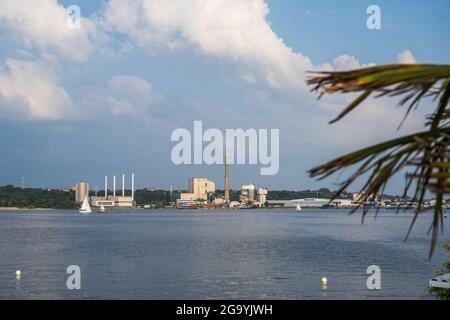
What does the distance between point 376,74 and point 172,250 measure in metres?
56.9

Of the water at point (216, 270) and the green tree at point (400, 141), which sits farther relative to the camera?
the water at point (216, 270)

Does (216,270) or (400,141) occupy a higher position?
(400,141)

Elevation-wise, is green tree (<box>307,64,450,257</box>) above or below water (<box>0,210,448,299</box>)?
above

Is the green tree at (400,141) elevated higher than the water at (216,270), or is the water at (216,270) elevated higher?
the green tree at (400,141)

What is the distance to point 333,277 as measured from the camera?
1527 inches

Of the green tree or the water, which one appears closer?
the green tree

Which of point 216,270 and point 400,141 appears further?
point 216,270

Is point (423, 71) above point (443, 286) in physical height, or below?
above
